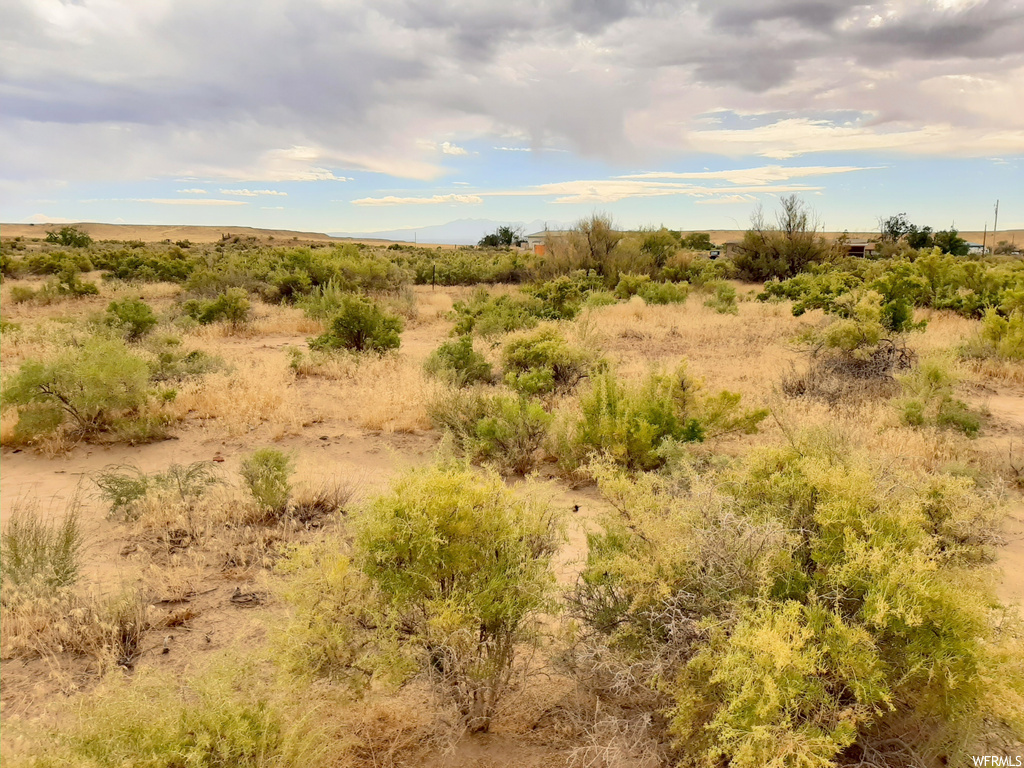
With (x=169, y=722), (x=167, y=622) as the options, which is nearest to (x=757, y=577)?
(x=169, y=722)

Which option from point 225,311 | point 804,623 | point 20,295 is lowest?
point 804,623

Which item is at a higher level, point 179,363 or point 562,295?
point 562,295

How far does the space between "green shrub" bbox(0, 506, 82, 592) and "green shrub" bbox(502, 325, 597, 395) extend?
5.48 metres

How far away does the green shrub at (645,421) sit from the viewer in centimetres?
651

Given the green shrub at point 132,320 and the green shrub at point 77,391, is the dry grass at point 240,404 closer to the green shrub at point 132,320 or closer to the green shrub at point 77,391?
the green shrub at point 77,391

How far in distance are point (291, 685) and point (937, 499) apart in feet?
12.1

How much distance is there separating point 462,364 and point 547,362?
1447 mm

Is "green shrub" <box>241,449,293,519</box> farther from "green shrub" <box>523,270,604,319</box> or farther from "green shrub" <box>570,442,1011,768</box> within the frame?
"green shrub" <box>523,270,604,319</box>

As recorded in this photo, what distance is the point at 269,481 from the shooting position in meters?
5.61

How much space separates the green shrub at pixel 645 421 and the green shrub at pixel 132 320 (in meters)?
10.4

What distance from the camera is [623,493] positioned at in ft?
11.7

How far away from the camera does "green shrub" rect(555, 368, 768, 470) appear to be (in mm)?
6512

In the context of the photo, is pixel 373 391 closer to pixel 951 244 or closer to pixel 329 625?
pixel 329 625

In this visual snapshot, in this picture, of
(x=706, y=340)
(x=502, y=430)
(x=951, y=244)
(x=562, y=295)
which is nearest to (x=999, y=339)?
(x=706, y=340)
